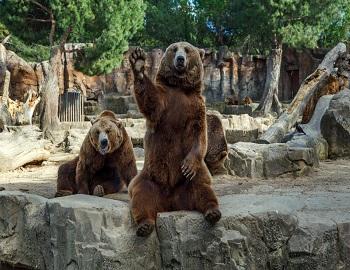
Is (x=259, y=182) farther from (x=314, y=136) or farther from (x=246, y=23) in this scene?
(x=246, y=23)

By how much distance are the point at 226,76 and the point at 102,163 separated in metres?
Answer: 23.1

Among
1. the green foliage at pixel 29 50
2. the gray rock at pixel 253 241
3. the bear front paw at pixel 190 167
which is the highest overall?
the green foliage at pixel 29 50

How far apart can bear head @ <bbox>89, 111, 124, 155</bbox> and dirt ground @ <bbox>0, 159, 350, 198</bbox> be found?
106 centimetres

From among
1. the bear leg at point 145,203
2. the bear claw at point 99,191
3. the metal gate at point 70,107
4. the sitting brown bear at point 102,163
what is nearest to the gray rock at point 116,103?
the metal gate at point 70,107

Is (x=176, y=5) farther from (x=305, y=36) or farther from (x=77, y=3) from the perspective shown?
(x=77, y=3)

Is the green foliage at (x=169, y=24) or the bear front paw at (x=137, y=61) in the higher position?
the green foliage at (x=169, y=24)

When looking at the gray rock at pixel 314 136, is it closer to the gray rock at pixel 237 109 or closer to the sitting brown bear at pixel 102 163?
the sitting brown bear at pixel 102 163

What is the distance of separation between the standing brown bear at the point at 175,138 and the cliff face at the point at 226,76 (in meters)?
20.7

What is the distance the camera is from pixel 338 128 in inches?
338

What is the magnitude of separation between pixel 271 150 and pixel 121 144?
289cm

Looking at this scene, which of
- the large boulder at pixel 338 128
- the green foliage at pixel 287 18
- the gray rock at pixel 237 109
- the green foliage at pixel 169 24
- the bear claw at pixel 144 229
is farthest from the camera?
the green foliage at pixel 169 24

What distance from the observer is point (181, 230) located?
11.2 feet

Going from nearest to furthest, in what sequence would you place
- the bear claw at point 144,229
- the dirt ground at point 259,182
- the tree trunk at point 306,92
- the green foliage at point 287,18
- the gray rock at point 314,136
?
1. the bear claw at point 144,229
2. the dirt ground at point 259,182
3. the gray rock at point 314,136
4. the tree trunk at point 306,92
5. the green foliage at point 287,18

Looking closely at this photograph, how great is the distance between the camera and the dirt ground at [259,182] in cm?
574
